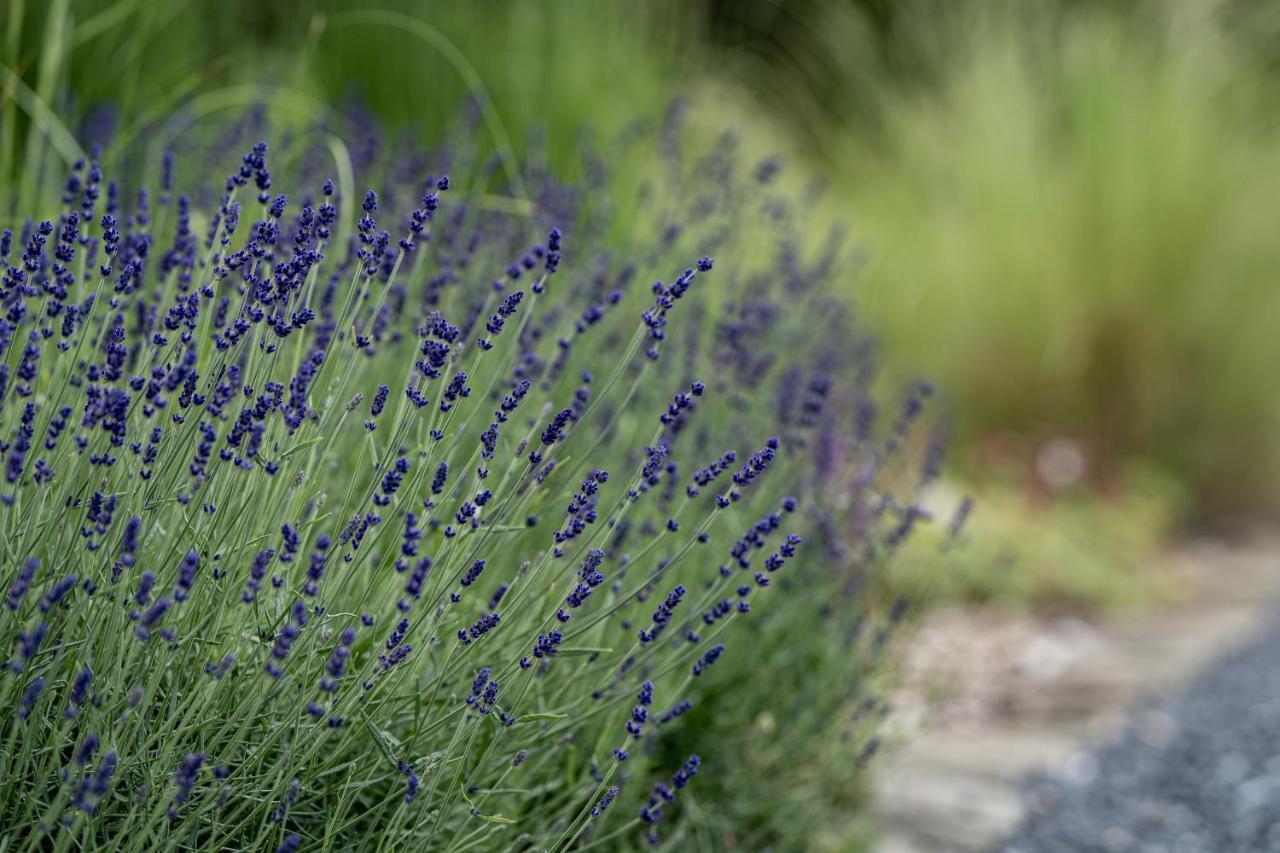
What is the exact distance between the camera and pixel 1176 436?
25.7ft

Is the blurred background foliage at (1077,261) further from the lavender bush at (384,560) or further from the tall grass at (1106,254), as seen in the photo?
the lavender bush at (384,560)

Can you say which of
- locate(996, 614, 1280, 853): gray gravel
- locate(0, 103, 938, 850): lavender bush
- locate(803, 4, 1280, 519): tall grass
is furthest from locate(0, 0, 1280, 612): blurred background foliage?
locate(0, 103, 938, 850): lavender bush

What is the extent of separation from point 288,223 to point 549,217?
789 mm

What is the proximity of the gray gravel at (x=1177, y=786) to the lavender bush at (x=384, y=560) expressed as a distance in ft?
2.65

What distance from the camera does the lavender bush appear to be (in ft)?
4.88

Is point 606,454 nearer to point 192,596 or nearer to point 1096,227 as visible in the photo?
point 192,596

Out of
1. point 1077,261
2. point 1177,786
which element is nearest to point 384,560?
point 1177,786

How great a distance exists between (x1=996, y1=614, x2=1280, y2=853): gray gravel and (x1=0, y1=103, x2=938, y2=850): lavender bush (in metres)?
0.81

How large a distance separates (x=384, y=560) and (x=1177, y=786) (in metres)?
3.03

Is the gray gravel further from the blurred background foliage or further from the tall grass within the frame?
the tall grass

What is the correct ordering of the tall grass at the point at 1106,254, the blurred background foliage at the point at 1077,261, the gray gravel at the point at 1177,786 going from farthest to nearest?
A: 1. the tall grass at the point at 1106,254
2. the blurred background foliage at the point at 1077,261
3. the gray gravel at the point at 1177,786

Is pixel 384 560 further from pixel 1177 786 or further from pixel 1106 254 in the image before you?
pixel 1106 254

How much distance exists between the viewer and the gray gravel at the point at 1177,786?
346cm

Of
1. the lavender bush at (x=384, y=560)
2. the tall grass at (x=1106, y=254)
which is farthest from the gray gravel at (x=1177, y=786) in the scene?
the tall grass at (x=1106, y=254)
